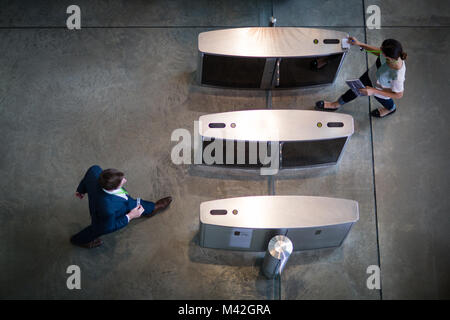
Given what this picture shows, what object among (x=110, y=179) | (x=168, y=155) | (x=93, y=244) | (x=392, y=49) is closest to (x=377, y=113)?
(x=392, y=49)

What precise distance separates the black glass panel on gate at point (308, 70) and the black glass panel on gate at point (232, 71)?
0.90 ft

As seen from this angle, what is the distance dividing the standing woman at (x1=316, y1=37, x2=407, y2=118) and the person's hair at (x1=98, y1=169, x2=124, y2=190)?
8.21 feet

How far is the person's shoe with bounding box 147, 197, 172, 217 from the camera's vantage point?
4.41 m

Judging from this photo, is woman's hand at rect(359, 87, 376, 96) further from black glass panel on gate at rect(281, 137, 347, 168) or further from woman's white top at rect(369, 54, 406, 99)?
black glass panel on gate at rect(281, 137, 347, 168)

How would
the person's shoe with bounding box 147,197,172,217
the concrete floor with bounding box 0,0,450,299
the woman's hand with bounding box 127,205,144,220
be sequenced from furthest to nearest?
the person's shoe with bounding box 147,197,172,217, the concrete floor with bounding box 0,0,450,299, the woman's hand with bounding box 127,205,144,220

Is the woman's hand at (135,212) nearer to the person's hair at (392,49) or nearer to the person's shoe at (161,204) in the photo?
the person's shoe at (161,204)

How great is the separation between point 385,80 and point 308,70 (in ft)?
→ 2.89

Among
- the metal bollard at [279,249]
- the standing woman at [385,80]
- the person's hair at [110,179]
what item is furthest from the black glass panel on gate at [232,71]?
the metal bollard at [279,249]

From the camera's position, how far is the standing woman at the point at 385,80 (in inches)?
146

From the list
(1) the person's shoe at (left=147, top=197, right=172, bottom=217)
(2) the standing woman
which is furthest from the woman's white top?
(1) the person's shoe at (left=147, top=197, right=172, bottom=217)

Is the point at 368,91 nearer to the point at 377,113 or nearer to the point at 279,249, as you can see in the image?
the point at 377,113

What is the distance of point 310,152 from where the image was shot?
14.1 ft

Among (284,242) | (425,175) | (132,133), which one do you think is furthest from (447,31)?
(132,133)

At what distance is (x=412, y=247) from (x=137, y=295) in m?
2.91
